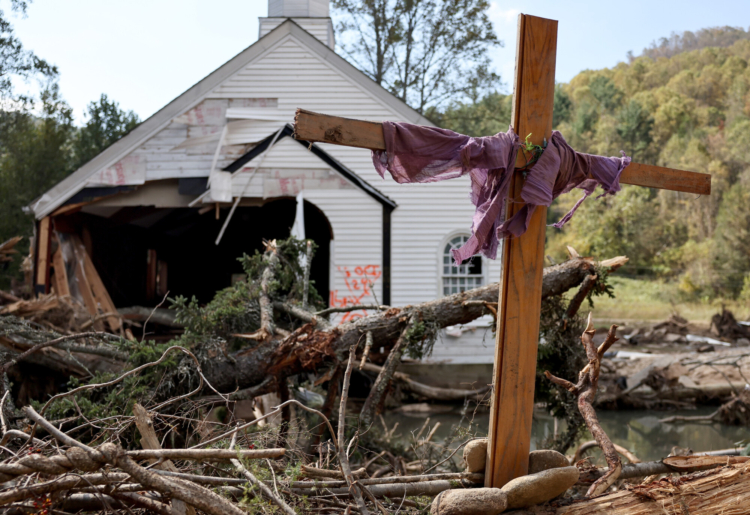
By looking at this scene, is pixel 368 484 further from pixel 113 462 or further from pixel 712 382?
pixel 712 382

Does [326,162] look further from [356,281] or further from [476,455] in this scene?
[476,455]

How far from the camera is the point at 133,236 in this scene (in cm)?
1856

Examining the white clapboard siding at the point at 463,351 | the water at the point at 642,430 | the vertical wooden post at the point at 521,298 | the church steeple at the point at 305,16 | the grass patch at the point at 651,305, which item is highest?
the church steeple at the point at 305,16

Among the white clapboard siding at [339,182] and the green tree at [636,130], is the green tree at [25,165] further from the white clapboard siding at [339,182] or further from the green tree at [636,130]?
the green tree at [636,130]

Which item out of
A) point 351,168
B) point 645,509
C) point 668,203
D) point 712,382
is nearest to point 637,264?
point 668,203

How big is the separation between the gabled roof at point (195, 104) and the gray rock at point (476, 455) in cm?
1030

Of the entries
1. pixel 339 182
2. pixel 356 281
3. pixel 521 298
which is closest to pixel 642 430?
pixel 356 281

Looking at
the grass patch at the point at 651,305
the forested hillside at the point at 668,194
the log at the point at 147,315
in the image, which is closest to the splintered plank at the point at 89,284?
the log at the point at 147,315

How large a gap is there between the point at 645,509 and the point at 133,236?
17853 millimetres

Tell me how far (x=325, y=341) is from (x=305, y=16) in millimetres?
13578

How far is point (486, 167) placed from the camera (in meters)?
3.28

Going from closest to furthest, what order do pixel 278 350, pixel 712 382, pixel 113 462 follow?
pixel 113 462 → pixel 278 350 → pixel 712 382

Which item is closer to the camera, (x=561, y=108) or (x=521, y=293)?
(x=521, y=293)

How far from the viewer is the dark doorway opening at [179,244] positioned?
1592cm
